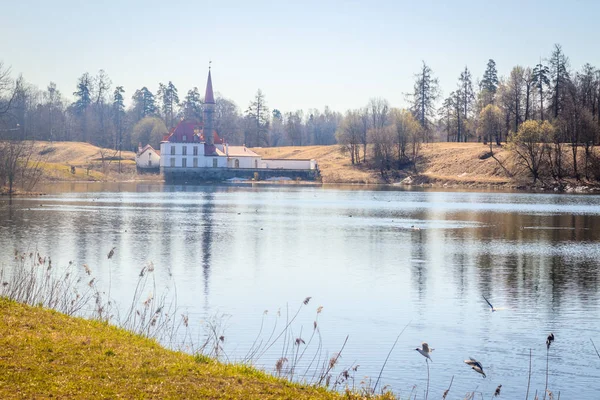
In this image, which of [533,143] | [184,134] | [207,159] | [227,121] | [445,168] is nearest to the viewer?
[533,143]

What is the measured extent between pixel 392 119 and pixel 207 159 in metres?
35.6

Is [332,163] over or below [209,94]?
below

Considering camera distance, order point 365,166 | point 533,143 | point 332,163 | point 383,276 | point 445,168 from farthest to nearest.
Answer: point 332,163
point 365,166
point 445,168
point 533,143
point 383,276

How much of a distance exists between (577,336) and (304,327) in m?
6.67

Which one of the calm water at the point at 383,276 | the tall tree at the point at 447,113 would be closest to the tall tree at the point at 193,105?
the tall tree at the point at 447,113

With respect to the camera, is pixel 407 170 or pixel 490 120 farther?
pixel 407 170

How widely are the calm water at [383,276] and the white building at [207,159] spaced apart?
66.1 meters

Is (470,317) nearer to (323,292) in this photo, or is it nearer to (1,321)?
(323,292)

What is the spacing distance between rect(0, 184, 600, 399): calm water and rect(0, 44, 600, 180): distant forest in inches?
975

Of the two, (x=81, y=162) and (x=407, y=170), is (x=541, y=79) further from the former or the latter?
(x=81, y=162)

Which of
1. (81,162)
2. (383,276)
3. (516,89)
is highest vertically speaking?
(516,89)

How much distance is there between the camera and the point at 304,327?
17797 millimetres

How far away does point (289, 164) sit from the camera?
409ft

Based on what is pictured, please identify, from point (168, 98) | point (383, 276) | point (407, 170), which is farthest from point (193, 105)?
point (383, 276)
